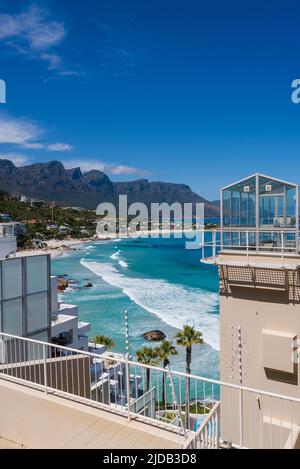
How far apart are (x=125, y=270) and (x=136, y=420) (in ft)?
250

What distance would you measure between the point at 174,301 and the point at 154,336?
54.9 feet

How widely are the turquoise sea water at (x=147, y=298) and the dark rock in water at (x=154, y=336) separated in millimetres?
624

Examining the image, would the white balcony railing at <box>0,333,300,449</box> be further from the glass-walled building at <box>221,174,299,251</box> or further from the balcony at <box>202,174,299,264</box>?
the glass-walled building at <box>221,174,299,251</box>

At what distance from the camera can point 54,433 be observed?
5555 millimetres

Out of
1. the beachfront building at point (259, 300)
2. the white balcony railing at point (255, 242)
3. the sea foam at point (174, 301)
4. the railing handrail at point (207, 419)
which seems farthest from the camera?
the sea foam at point (174, 301)

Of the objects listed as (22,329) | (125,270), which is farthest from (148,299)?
(22,329)

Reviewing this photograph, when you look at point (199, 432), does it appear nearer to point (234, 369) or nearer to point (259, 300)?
point (259, 300)

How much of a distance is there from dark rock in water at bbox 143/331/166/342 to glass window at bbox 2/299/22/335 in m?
26.7

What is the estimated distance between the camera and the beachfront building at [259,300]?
928 centimetres

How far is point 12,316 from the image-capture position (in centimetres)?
1050

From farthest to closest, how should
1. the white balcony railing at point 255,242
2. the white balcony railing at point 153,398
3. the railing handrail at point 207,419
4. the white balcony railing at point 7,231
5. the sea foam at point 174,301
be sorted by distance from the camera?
the sea foam at point 174,301 → the white balcony railing at point 7,231 → the white balcony railing at point 255,242 → the white balcony railing at point 153,398 → the railing handrail at point 207,419

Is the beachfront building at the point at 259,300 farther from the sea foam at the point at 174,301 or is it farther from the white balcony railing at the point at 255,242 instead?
the sea foam at the point at 174,301

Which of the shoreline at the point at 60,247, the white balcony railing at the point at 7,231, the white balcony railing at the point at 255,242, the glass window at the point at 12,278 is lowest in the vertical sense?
the shoreline at the point at 60,247

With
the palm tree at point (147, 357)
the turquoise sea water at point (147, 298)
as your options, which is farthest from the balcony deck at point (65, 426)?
the turquoise sea water at point (147, 298)
